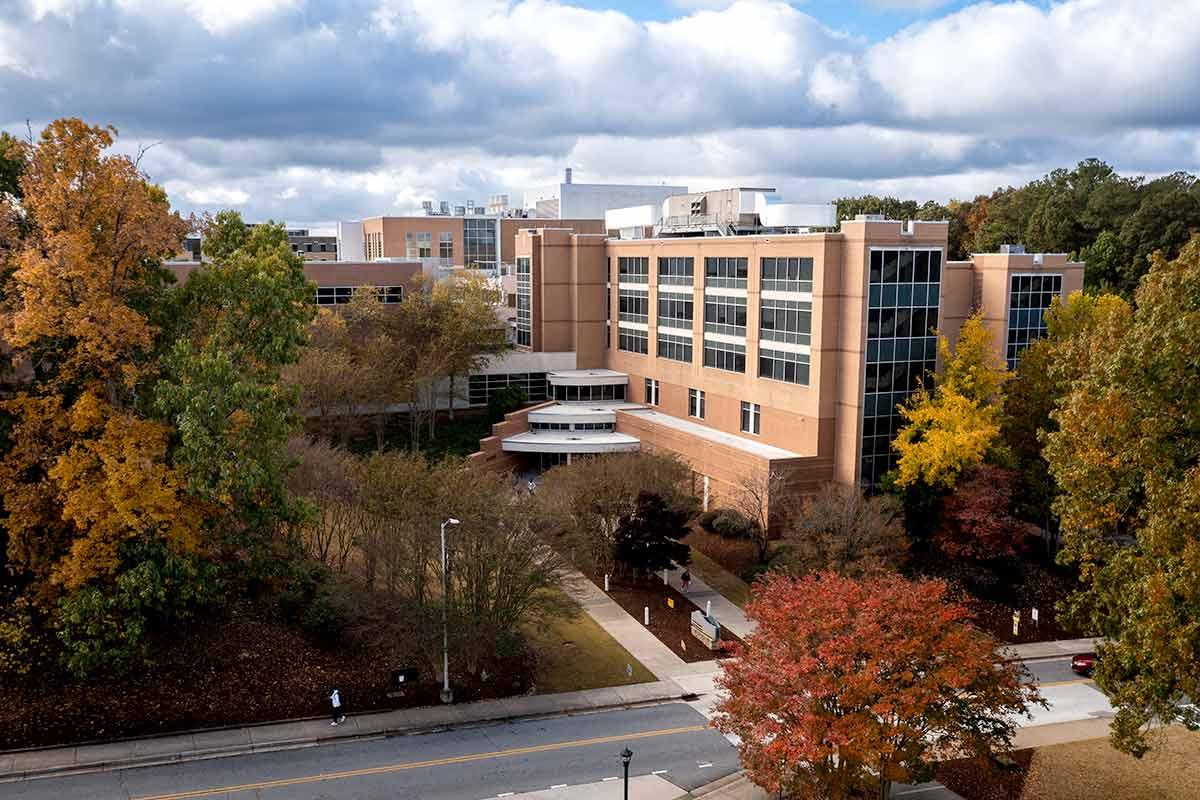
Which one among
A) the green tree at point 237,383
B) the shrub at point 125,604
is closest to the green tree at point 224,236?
the green tree at point 237,383

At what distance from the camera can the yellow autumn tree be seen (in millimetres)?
41125

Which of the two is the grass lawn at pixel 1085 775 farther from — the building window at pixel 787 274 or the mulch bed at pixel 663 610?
the building window at pixel 787 274

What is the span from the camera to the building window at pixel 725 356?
178ft

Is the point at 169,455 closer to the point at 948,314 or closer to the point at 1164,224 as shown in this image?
the point at 948,314

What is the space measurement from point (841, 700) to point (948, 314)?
31621 millimetres

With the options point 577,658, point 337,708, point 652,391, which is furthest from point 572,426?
point 337,708

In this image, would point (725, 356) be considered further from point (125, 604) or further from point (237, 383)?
point (125, 604)

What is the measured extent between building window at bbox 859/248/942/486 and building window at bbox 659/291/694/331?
15.1m

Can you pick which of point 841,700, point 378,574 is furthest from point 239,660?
point 841,700

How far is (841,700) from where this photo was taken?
838 inches

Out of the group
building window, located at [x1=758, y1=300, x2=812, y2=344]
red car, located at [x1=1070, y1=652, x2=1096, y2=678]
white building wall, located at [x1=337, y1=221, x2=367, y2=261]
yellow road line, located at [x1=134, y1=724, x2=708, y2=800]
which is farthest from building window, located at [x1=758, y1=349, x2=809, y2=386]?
white building wall, located at [x1=337, y1=221, x2=367, y2=261]

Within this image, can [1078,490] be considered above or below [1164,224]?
below

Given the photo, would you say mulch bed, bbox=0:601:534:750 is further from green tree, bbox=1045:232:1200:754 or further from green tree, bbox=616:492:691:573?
green tree, bbox=1045:232:1200:754

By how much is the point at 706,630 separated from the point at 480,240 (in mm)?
82760
